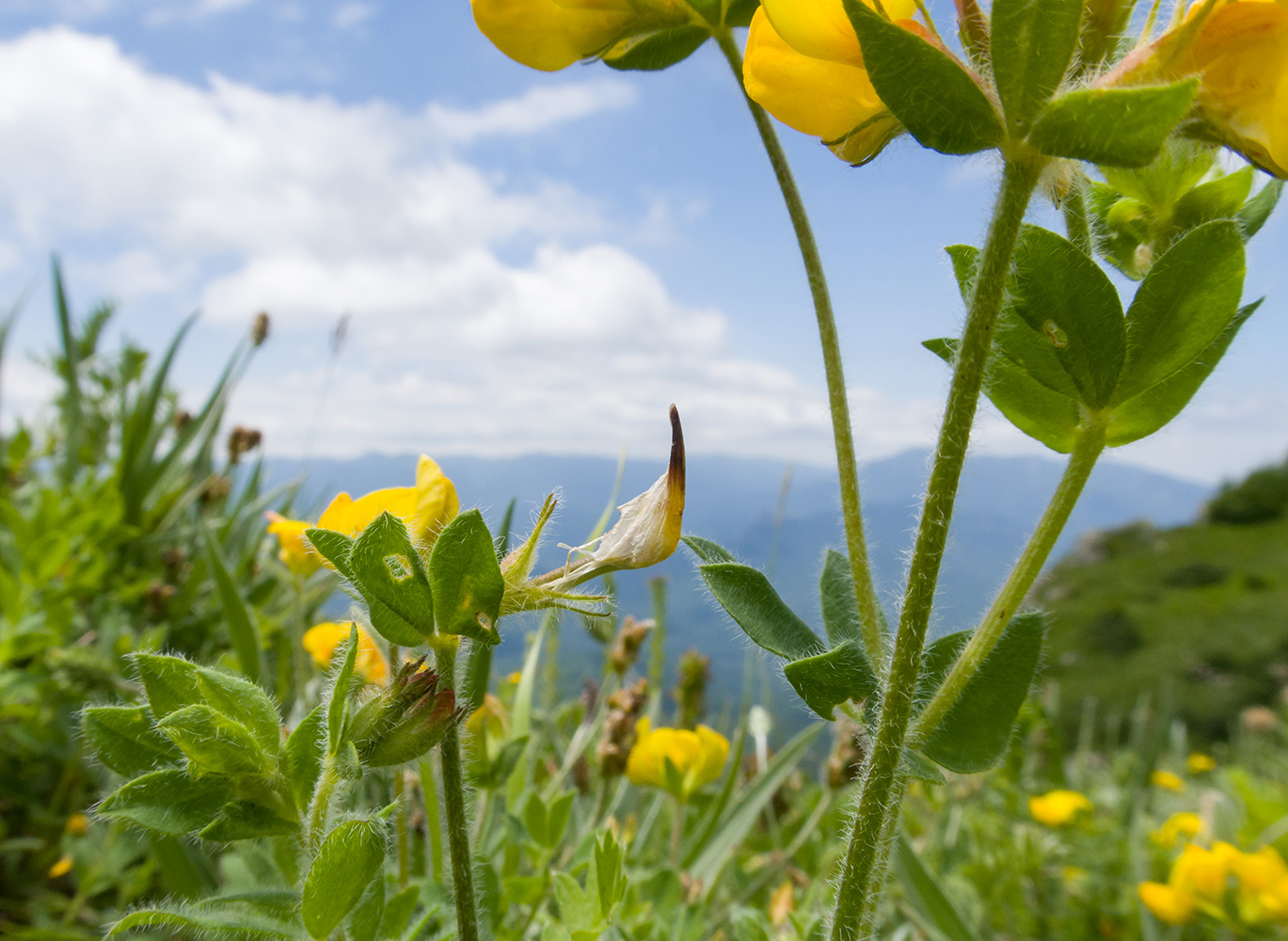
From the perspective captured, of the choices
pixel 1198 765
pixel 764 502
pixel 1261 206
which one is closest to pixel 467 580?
pixel 1261 206

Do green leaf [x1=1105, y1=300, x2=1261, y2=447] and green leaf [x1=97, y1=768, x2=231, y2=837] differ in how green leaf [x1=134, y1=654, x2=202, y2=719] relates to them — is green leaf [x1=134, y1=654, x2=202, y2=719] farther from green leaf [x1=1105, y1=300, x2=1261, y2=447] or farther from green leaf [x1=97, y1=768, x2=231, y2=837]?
green leaf [x1=1105, y1=300, x2=1261, y2=447]

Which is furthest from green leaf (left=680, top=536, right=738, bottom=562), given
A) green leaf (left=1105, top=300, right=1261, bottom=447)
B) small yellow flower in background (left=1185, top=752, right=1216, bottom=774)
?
small yellow flower in background (left=1185, top=752, right=1216, bottom=774)

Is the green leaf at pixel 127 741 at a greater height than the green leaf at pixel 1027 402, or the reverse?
the green leaf at pixel 1027 402

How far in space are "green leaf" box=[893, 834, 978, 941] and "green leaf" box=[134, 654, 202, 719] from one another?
2.33 feet

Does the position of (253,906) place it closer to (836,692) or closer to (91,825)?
(836,692)

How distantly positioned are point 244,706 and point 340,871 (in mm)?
95

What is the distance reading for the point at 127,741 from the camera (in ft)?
1.40

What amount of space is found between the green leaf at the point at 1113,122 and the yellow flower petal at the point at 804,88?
10 cm

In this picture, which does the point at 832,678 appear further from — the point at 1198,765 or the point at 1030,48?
the point at 1198,765

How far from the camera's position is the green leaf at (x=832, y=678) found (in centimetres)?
38

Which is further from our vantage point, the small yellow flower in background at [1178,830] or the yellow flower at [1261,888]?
the small yellow flower in background at [1178,830]

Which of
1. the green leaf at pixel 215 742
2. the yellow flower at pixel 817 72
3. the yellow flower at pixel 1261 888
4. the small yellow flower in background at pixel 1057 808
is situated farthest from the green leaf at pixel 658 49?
the small yellow flower in background at pixel 1057 808

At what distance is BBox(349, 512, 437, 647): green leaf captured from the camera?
1.17ft

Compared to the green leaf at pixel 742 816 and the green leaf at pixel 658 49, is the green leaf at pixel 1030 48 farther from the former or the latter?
the green leaf at pixel 742 816
